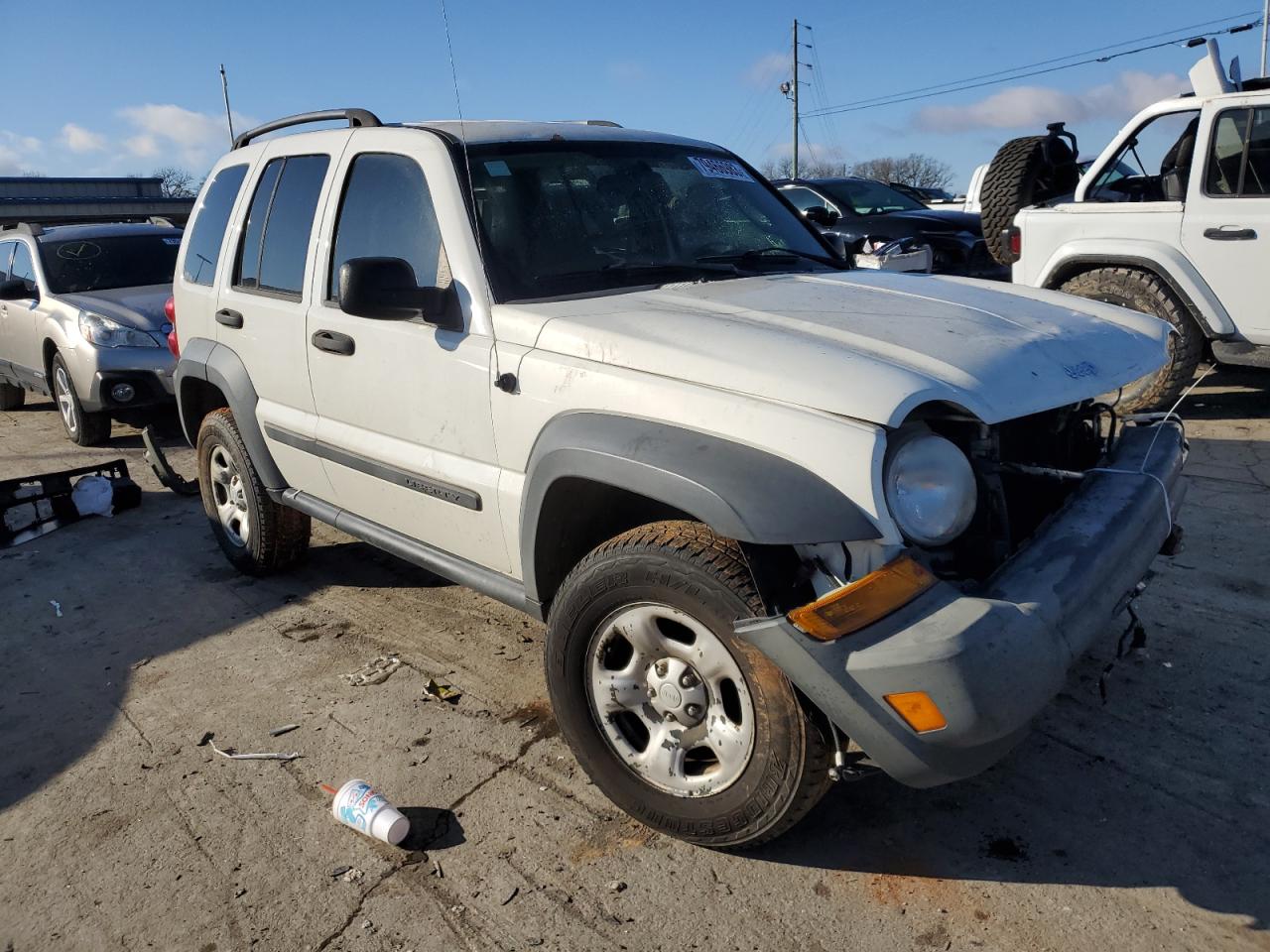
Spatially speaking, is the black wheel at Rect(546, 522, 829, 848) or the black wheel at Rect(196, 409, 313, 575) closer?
the black wheel at Rect(546, 522, 829, 848)

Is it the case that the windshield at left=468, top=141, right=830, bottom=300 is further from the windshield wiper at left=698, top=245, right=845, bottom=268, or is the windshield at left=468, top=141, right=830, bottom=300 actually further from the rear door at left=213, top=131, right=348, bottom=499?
the rear door at left=213, top=131, right=348, bottom=499

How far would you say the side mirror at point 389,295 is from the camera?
2.96 metres

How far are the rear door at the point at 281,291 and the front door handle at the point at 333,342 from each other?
14 centimetres

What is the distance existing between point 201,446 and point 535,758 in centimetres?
278

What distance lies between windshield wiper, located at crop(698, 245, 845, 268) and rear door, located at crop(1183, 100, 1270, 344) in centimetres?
381

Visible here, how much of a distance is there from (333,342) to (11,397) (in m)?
8.41

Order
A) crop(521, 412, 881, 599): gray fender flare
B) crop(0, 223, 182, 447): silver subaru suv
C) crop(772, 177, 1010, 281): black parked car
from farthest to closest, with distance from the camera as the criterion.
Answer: crop(772, 177, 1010, 281): black parked car → crop(0, 223, 182, 447): silver subaru suv → crop(521, 412, 881, 599): gray fender flare

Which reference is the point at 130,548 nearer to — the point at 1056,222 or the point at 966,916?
the point at 966,916

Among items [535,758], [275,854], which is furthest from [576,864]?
[275,854]

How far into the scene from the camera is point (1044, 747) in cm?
301

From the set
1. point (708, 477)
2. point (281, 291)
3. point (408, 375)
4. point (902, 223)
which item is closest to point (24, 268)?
point (281, 291)

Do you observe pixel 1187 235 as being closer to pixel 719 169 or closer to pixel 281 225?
pixel 719 169

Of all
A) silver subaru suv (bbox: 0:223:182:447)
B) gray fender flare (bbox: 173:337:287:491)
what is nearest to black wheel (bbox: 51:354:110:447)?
silver subaru suv (bbox: 0:223:182:447)

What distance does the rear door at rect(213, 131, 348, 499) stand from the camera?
384cm
